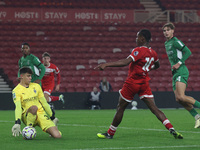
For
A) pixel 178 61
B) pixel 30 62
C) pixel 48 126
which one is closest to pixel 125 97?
pixel 48 126

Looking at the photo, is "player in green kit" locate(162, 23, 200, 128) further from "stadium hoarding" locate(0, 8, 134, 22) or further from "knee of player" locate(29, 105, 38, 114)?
"stadium hoarding" locate(0, 8, 134, 22)

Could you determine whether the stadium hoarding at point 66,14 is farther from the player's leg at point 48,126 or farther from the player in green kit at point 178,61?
the player's leg at point 48,126

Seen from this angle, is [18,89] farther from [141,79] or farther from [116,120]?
[141,79]

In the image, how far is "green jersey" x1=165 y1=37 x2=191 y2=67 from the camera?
9.79 m

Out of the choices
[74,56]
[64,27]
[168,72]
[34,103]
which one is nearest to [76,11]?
[64,27]

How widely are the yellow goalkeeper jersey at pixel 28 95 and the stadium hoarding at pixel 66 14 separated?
1923cm

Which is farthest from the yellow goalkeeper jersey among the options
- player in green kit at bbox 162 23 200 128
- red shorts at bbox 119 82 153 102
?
player in green kit at bbox 162 23 200 128

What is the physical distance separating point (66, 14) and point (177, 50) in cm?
1807

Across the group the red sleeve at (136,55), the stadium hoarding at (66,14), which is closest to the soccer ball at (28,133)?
the red sleeve at (136,55)

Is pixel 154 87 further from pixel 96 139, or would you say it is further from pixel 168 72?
pixel 96 139

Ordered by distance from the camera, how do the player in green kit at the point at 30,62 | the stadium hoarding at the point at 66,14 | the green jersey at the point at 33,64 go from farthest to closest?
the stadium hoarding at the point at 66,14
the green jersey at the point at 33,64
the player in green kit at the point at 30,62

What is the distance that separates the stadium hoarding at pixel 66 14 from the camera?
26.8 metres

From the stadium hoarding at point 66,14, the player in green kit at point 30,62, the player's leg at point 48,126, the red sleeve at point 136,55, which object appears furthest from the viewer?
the stadium hoarding at point 66,14

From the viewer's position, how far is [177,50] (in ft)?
32.3
